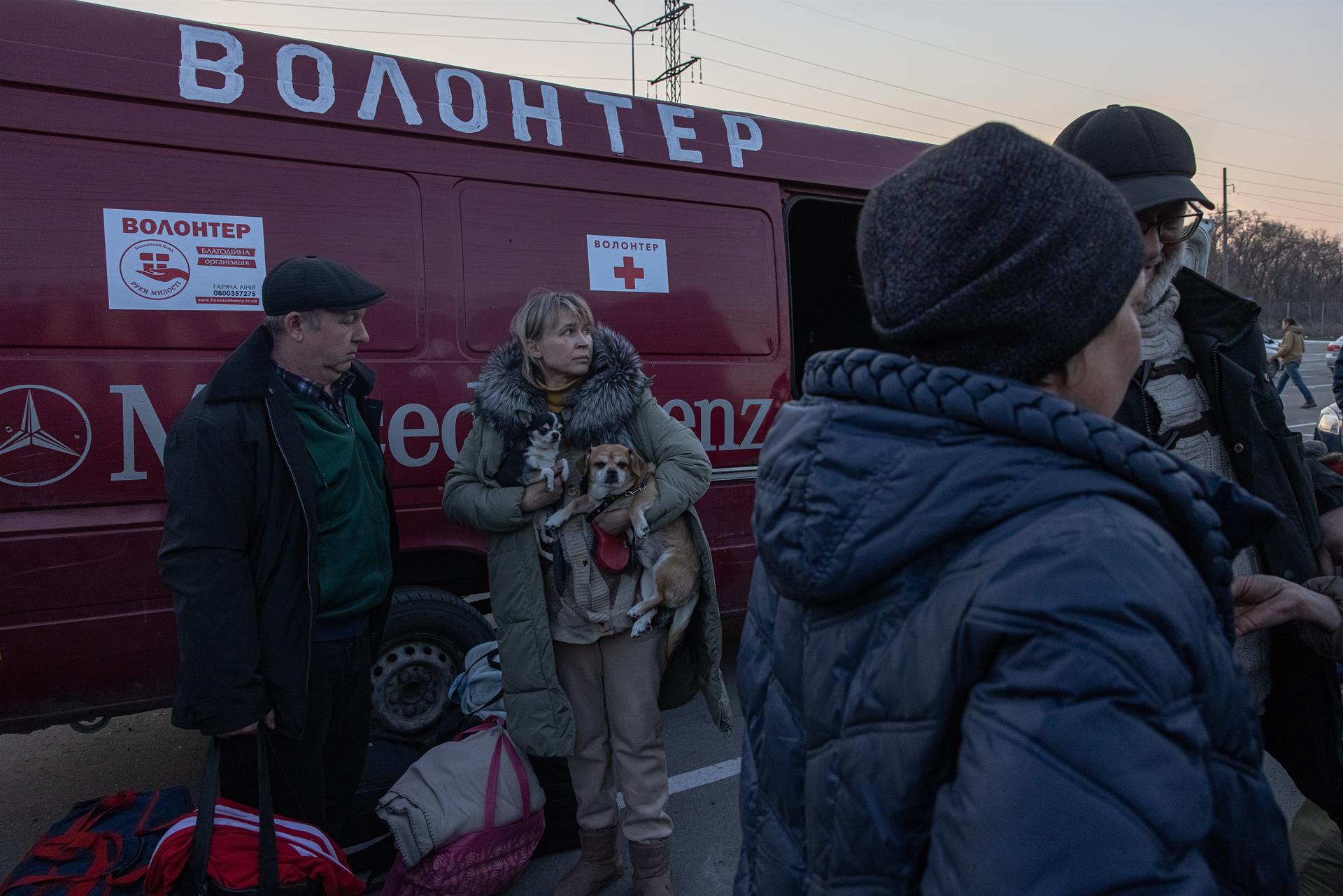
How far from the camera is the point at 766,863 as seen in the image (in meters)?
1.02

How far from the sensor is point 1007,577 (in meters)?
0.71

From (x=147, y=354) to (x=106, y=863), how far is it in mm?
1736

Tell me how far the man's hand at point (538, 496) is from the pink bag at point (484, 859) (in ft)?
2.63

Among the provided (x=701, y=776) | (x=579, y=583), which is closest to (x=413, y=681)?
(x=701, y=776)

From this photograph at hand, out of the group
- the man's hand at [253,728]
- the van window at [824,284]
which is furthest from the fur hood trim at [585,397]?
the van window at [824,284]

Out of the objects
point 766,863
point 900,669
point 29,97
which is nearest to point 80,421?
point 29,97

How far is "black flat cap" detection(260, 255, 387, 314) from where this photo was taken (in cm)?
242

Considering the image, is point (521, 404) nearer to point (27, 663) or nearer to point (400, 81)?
point (400, 81)

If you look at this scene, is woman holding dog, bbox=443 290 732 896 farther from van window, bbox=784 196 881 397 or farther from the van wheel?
van window, bbox=784 196 881 397

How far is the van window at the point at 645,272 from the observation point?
3613mm

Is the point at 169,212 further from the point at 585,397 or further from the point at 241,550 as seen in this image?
the point at 585,397

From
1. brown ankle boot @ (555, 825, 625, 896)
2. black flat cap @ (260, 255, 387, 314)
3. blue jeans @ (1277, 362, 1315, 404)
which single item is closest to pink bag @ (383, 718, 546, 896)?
brown ankle boot @ (555, 825, 625, 896)

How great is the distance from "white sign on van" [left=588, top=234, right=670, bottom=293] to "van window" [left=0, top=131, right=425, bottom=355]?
2.54ft

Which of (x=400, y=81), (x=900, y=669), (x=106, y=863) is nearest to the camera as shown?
(x=900, y=669)
